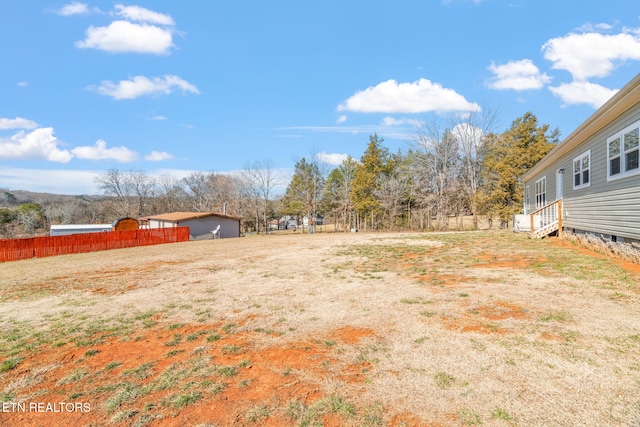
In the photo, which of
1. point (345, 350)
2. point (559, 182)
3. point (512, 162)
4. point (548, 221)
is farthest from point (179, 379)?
point (512, 162)

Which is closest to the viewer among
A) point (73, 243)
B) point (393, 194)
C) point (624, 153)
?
point (624, 153)

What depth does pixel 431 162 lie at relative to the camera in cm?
3041

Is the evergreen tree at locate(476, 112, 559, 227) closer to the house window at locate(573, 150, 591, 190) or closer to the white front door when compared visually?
the white front door

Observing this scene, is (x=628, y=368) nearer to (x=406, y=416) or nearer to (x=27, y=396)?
(x=406, y=416)

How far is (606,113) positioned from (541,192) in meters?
9.13

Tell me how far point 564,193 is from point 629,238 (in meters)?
A: 5.12

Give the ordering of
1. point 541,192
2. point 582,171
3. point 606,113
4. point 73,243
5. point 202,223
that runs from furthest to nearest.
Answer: point 202,223 → point 73,243 → point 541,192 → point 582,171 → point 606,113

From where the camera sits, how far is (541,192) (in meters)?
15.7

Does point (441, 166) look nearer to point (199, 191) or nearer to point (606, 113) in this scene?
point (606, 113)

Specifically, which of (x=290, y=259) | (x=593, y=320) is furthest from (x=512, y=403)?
(x=290, y=259)

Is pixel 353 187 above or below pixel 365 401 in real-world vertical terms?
above

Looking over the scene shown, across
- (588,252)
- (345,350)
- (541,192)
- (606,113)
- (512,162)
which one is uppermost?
(512,162)

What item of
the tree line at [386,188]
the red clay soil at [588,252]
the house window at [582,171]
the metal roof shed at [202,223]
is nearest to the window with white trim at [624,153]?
the house window at [582,171]

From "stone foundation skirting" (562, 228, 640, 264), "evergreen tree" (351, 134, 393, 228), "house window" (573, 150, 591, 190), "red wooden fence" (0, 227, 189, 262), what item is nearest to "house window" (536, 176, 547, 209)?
"house window" (573, 150, 591, 190)
